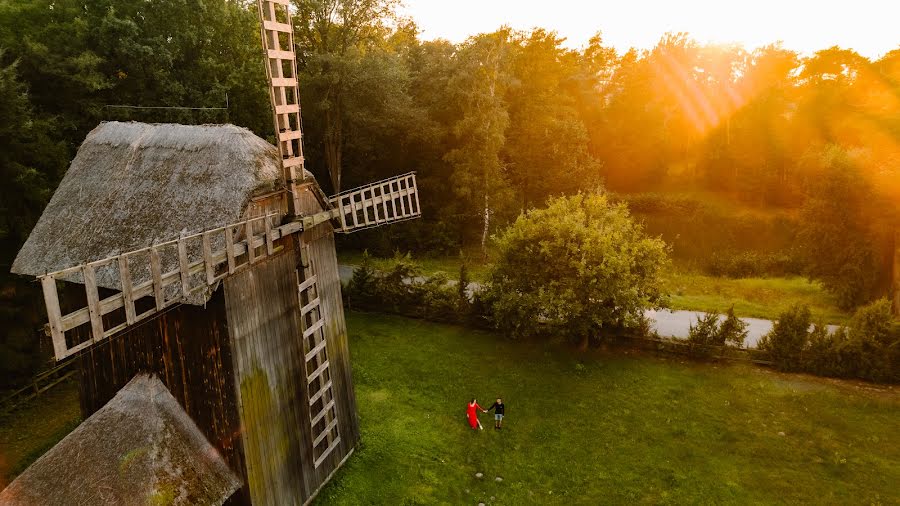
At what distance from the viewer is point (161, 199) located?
1142cm

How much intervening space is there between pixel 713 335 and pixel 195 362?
19.5 meters

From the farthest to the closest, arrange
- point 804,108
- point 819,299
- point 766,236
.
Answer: point 804,108 < point 766,236 < point 819,299

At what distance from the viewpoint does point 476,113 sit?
3294 cm

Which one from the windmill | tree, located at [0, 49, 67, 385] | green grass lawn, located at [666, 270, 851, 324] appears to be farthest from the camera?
green grass lawn, located at [666, 270, 851, 324]

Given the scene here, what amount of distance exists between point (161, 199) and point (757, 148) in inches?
2058

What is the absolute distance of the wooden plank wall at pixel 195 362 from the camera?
10586 mm

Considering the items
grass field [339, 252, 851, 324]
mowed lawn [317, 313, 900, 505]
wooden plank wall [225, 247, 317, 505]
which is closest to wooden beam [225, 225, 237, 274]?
wooden plank wall [225, 247, 317, 505]

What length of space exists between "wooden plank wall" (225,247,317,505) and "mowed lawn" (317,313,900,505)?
194 centimetres

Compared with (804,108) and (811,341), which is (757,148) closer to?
(804,108)

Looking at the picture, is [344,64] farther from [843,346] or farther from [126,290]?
[843,346]

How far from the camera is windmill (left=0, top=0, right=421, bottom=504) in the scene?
9.90 metres

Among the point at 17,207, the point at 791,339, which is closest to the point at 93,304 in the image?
the point at 17,207

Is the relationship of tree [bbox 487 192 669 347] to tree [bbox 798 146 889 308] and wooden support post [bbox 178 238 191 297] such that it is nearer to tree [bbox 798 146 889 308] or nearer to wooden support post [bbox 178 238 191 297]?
tree [bbox 798 146 889 308]

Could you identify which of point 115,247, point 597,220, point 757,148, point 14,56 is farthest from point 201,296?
point 757,148
